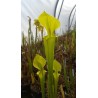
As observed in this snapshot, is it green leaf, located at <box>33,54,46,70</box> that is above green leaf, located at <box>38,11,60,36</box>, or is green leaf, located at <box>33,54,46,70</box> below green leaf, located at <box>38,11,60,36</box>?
below

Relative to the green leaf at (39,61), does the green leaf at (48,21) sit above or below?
above

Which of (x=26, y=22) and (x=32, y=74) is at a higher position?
(x=26, y=22)
